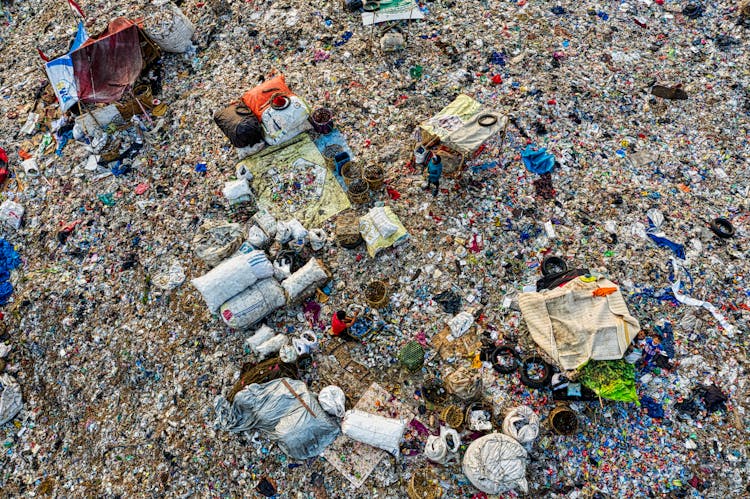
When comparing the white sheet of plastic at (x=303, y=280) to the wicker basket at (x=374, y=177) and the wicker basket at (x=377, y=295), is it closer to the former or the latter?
the wicker basket at (x=377, y=295)

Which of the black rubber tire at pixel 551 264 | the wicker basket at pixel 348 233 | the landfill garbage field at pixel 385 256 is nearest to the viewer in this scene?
the landfill garbage field at pixel 385 256

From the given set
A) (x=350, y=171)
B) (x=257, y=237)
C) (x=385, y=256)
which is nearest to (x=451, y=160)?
(x=350, y=171)

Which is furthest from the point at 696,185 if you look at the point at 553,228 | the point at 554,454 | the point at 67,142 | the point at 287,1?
the point at 67,142

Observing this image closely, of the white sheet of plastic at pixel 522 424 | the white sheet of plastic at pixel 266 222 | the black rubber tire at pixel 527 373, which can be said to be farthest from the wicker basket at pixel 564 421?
the white sheet of plastic at pixel 266 222

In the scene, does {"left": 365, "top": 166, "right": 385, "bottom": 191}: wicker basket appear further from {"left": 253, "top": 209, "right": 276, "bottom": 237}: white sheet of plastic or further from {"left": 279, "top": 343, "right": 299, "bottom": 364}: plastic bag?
{"left": 279, "top": 343, "right": 299, "bottom": 364}: plastic bag

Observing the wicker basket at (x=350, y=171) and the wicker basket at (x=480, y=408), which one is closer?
the wicker basket at (x=480, y=408)

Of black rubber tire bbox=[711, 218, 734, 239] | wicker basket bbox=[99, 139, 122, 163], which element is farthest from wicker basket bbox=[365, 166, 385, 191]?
black rubber tire bbox=[711, 218, 734, 239]
